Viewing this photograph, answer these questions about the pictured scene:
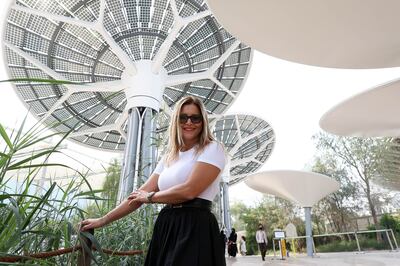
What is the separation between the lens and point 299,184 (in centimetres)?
1806

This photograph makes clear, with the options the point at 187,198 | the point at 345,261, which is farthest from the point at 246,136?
the point at 187,198

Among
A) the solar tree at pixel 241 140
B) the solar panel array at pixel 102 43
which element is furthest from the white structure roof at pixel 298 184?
the solar panel array at pixel 102 43

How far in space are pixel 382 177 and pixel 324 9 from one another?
1930 centimetres

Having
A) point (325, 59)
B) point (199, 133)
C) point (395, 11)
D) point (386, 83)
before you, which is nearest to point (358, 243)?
point (386, 83)

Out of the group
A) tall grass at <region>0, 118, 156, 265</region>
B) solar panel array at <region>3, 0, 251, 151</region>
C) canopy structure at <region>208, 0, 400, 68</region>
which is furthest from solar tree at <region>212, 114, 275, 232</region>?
tall grass at <region>0, 118, 156, 265</region>

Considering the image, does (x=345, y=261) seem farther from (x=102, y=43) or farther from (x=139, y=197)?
(x=102, y=43)

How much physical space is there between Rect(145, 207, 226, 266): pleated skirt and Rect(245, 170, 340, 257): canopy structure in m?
16.7

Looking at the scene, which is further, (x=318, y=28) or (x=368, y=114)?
(x=368, y=114)

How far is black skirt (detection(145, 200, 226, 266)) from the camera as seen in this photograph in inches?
54.3

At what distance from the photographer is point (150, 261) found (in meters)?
1.49

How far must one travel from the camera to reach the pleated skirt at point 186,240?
1379 millimetres

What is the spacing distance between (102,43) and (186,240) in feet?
45.9

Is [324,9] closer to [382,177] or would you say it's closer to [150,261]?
[150,261]

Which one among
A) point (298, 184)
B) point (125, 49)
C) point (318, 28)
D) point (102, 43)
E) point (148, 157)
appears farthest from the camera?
point (298, 184)
